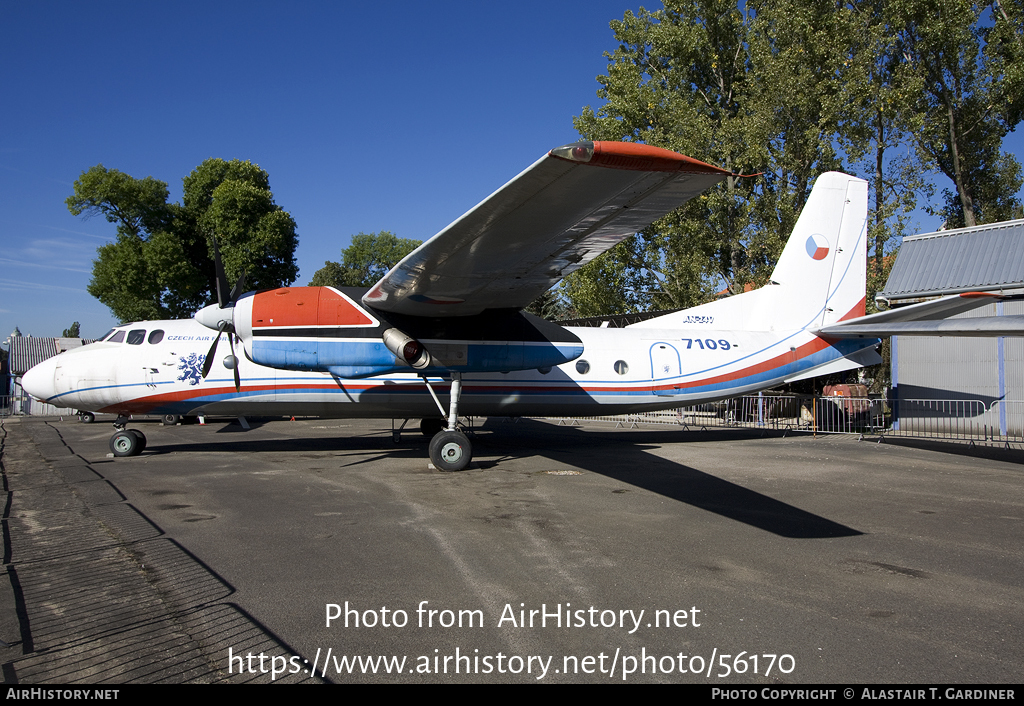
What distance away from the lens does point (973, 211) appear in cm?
2831

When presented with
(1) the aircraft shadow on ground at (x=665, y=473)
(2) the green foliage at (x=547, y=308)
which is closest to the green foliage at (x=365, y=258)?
(2) the green foliage at (x=547, y=308)

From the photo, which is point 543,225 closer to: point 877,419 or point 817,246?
point 817,246

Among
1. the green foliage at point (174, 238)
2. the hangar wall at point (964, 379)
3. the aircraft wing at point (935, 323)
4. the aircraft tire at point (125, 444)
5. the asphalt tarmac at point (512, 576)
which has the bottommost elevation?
the asphalt tarmac at point (512, 576)

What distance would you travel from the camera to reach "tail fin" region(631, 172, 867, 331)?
48.3 feet

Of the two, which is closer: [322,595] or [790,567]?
[322,595]

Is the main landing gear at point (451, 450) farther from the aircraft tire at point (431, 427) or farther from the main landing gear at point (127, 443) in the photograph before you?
the main landing gear at point (127, 443)

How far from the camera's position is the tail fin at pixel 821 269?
14734mm

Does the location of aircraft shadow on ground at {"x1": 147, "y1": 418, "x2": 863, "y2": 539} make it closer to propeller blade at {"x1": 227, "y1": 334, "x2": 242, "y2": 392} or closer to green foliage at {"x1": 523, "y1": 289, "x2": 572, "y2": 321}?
propeller blade at {"x1": 227, "y1": 334, "x2": 242, "y2": 392}

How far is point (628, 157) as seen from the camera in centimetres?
473

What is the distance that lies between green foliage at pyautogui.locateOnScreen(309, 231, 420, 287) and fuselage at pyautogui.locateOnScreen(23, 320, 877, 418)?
6256 centimetres

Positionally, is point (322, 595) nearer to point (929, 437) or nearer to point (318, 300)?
point (318, 300)

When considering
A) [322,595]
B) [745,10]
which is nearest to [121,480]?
[322,595]

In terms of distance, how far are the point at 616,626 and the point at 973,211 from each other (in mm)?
33213

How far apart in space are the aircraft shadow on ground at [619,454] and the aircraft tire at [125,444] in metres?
0.96
